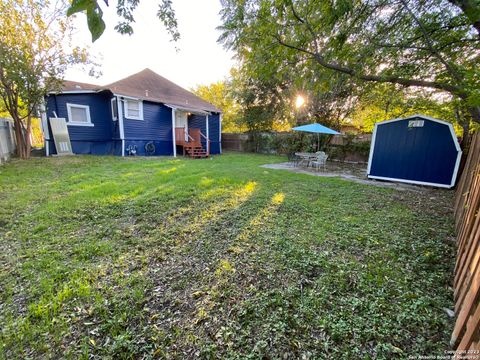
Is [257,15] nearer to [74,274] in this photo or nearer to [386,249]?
[386,249]

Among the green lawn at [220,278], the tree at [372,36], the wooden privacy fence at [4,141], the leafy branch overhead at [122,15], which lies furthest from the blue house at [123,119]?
the leafy branch overhead at [122,15]

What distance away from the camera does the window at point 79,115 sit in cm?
1092

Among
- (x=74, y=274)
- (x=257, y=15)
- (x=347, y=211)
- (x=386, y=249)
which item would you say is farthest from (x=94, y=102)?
(x=386, y=249)

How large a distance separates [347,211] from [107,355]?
405 centimetres

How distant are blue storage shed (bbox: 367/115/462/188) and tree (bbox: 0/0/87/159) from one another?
1265 cm

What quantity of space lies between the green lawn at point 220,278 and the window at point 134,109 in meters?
7.58

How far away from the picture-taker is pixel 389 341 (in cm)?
158

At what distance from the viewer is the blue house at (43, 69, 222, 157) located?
10.8m

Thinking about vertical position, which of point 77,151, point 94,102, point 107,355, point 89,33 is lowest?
point 107,355

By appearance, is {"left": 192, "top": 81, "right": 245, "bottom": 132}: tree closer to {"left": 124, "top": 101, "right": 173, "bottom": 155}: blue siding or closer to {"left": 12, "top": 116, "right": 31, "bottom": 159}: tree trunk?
{"left": 124, "top": 101, "right": 173, "bottom": 155}: blue siding

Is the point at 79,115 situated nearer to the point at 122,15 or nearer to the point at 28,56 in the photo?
the point at 28,56

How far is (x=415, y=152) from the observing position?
22.2ft

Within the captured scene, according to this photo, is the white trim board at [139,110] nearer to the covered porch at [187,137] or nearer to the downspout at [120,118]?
the downspout at [120,118]

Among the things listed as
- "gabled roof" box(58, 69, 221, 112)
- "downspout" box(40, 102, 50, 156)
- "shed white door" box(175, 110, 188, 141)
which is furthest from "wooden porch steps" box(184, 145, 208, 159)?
"downspout" box(40, 102, 50, 156)
